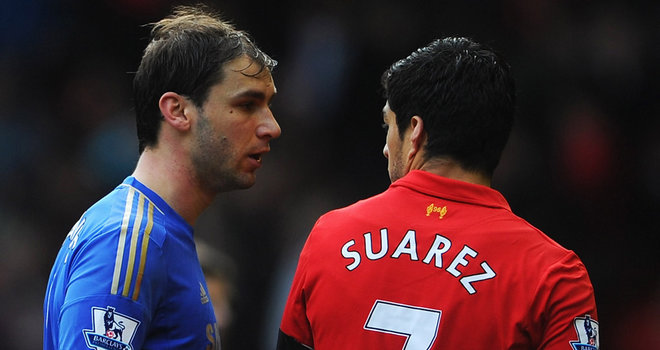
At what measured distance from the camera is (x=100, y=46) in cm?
654

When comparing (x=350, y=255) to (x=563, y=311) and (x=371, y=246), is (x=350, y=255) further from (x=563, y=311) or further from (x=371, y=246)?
(x=563, y=311)

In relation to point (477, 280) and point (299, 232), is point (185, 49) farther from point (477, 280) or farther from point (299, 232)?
point (299, 232)

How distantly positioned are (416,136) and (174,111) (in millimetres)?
751

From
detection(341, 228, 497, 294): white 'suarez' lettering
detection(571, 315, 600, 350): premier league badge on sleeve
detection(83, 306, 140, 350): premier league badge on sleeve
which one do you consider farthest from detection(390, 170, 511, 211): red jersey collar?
detection(83, 306, 140, 350): premier league badge on sleeve

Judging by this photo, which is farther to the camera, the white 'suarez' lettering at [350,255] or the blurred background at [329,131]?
the blurred background at [329,131]

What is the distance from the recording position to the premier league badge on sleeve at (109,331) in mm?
1978

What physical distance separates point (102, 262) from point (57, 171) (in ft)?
14.3

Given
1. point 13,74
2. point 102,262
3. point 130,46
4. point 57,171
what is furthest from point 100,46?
point 102,262

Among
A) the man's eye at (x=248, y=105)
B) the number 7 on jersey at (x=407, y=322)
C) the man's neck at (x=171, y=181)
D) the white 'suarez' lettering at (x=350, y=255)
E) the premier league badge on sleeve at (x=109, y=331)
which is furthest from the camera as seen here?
the man's eye at (x=248, y=105)

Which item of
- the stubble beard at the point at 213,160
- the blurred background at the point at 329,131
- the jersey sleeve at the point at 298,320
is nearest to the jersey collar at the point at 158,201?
the stubble beard at the point at 213,160

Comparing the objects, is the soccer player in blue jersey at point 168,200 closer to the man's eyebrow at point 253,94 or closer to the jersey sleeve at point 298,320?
the man's eyebrow at point 253,94

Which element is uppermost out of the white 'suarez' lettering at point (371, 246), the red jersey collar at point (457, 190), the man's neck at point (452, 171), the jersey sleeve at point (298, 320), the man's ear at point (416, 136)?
the man's ear at point (416, 136)

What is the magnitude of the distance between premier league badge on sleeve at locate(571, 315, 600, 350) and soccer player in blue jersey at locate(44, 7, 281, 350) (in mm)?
1018

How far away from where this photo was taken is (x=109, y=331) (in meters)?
1.99
